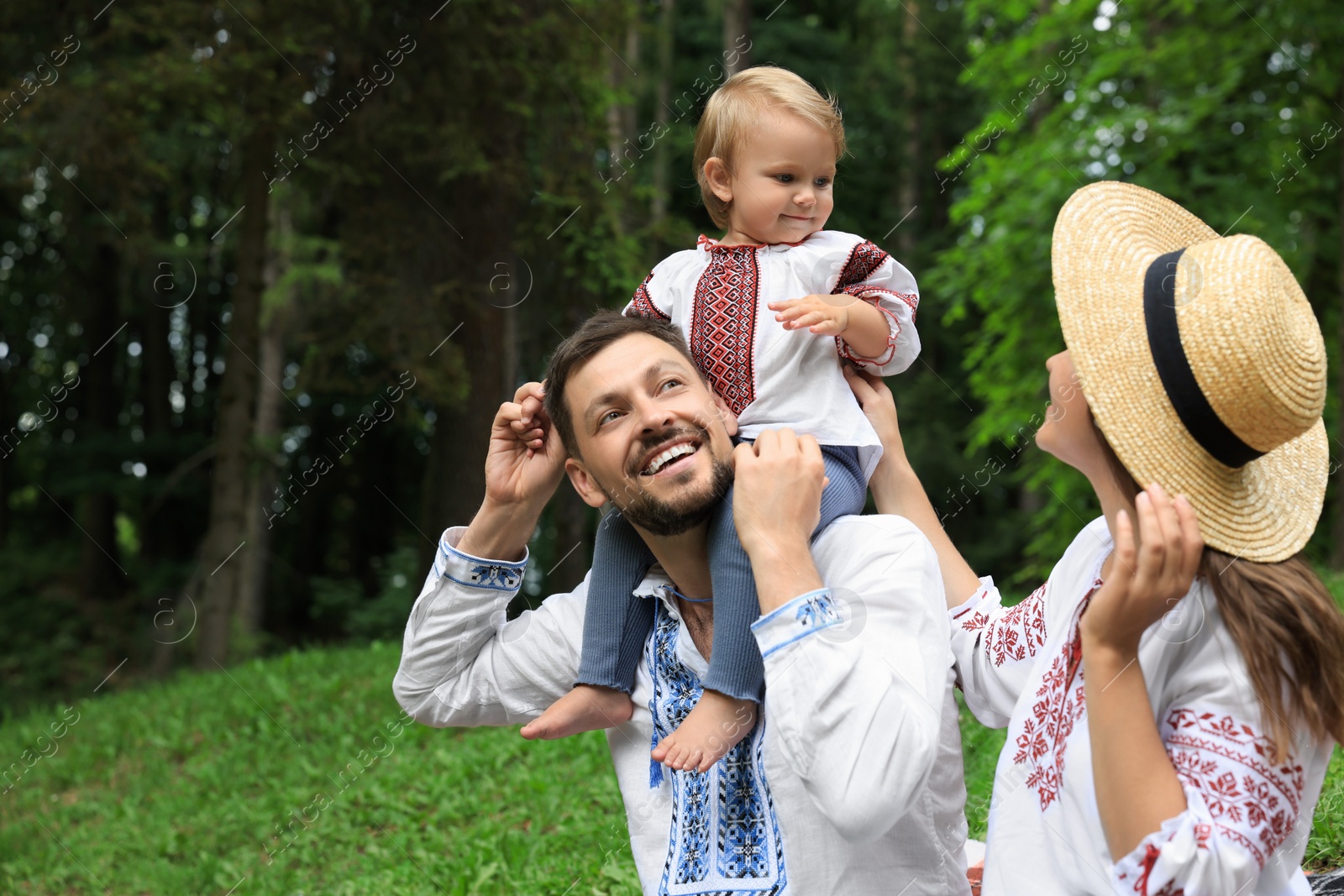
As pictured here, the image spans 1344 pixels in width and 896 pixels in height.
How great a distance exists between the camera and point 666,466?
2236mm

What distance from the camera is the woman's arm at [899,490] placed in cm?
258

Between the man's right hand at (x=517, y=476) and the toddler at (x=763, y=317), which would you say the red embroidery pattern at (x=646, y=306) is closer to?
the toddler at (x=763, y=317)

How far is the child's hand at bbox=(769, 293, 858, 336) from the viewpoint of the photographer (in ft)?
7.73

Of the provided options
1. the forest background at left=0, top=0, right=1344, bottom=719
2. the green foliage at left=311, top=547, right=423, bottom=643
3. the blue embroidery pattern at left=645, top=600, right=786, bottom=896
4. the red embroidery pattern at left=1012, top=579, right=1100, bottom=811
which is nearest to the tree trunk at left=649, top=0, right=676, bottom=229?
the forest background at left=0, top=0, right=1344, bottom=719

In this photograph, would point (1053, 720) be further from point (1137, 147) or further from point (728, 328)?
point (1137, 147)

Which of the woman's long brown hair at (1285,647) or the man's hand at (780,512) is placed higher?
the man's hand at (780,512)

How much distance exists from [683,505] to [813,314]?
1.66 feet

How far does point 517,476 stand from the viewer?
8.52 ft

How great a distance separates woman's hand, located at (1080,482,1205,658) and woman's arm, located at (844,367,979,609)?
3.22 feet

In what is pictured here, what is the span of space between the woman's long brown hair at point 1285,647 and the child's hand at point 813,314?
0.98 meters

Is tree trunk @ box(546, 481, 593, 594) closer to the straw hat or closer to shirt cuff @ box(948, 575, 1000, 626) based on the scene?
shirt cuff @ box(948, 575, 1000, 626)

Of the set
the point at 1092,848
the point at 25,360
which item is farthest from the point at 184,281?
the point at 1092,848

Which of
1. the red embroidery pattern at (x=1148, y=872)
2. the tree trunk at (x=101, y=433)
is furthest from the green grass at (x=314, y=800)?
the tree trunk at (x=101, y=433)

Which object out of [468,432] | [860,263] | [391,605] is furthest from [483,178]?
[391,605]
